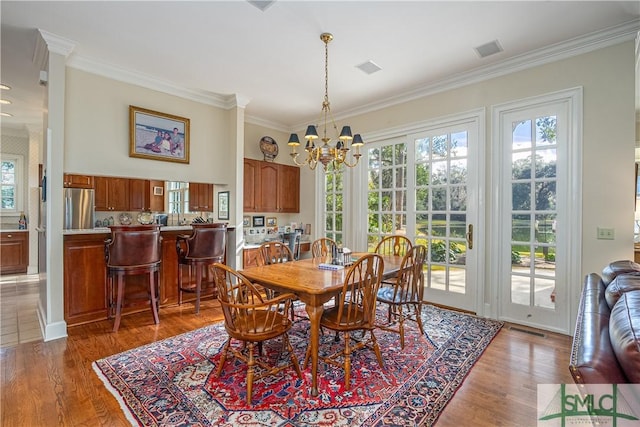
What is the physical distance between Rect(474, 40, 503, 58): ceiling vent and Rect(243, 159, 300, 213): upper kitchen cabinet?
11.2 feet

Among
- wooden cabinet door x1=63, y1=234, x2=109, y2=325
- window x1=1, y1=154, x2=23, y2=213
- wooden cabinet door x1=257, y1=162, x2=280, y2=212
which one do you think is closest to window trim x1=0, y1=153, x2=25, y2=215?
window x1=1, y1=154, x2=23, y2=213

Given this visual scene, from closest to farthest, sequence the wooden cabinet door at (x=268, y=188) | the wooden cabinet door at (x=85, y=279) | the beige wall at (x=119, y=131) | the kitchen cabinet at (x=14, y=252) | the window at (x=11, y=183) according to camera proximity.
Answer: the wooden cabinet door at (x=85, y=279) → the beige wall at (x=119, y=131) → the wooden cabinet door at (x=268, y=188) → the kitchen cabinet at (x=14, y=252) → the window at (x=11, y=183)

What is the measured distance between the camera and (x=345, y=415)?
1826mm

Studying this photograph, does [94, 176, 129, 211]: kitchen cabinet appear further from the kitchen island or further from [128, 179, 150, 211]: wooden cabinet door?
the kitchen island

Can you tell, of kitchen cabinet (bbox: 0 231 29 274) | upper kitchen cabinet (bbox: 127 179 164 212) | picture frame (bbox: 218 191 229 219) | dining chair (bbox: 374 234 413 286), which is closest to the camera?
dining chair (bbox: 374 234 413 286)

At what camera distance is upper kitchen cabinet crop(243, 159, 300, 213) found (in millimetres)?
5055

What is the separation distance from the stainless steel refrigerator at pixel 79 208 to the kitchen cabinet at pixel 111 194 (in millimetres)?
136

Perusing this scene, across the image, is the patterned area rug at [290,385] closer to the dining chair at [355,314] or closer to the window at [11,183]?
the dining chair at [355,314]

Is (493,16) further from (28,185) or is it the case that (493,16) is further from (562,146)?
(28,185)

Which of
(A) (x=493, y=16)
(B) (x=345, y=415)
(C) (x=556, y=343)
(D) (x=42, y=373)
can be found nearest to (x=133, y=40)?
(D) (x=42, y=373)

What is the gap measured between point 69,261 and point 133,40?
2.34 metres

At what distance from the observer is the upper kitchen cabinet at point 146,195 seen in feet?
14.3

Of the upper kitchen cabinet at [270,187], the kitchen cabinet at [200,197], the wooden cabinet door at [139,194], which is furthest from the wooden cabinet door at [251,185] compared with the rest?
the wooden cabinet door at [139,194]

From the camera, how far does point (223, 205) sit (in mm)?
4730
